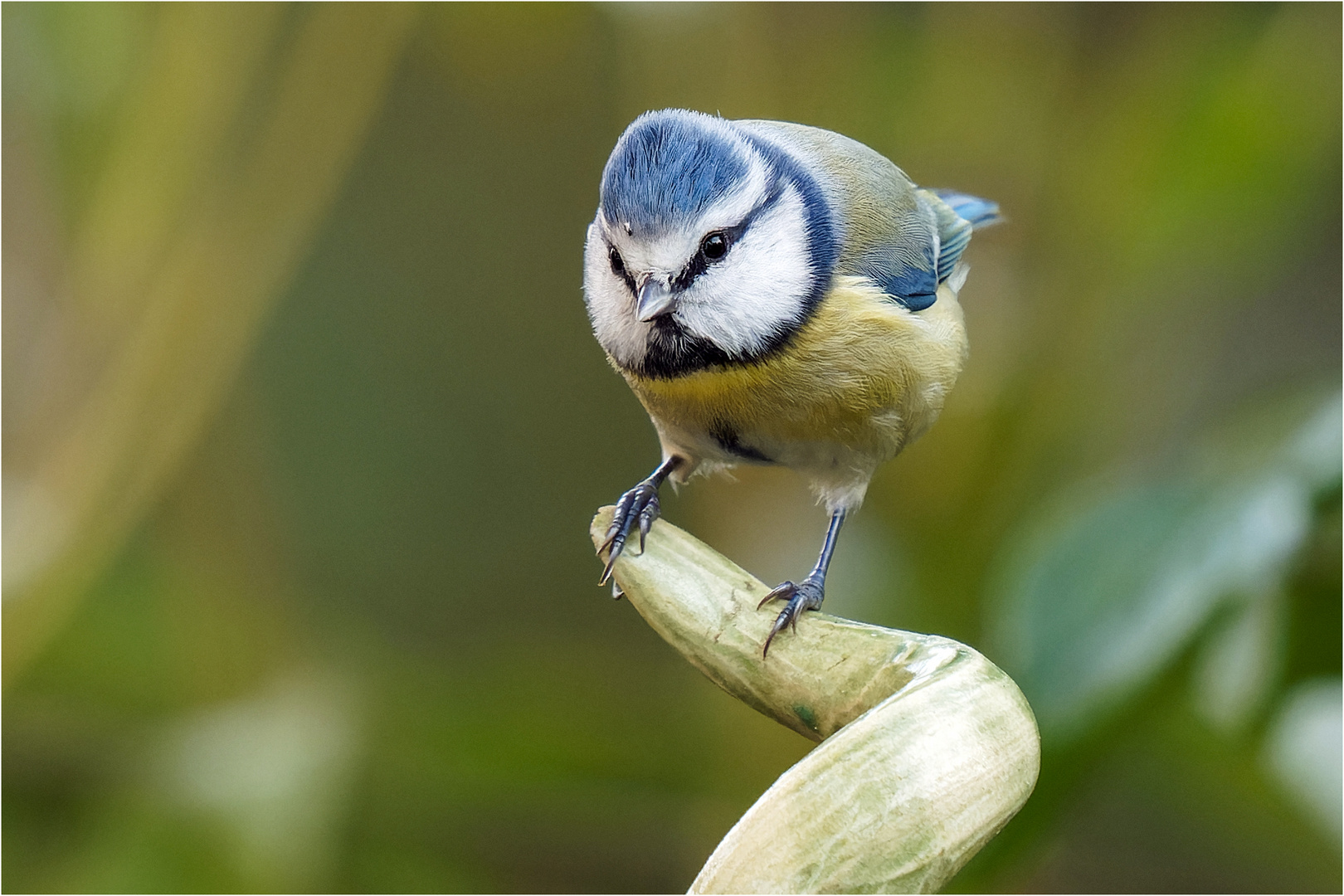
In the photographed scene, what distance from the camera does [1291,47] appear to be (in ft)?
4.22

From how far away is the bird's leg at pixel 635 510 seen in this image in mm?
663

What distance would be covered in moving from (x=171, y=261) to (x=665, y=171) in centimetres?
80

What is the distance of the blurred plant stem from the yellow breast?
2.13 feet

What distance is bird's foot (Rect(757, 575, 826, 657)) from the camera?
46 centimetres

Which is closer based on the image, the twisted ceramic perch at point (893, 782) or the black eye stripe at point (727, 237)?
the twisted ceramic perch at point (893, 782)

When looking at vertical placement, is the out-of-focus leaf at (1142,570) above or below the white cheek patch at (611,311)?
below

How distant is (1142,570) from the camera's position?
3.23 ft

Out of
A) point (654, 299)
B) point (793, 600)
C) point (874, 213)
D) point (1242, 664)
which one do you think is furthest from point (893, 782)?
point (1242, 664)

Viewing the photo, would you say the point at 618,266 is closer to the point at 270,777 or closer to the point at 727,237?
the point at 727,237

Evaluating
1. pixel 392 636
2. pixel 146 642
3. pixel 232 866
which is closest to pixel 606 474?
pixel 392 636

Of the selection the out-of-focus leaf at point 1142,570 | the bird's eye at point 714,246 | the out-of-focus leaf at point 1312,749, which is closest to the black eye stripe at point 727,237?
the bird's eye at point 714,246

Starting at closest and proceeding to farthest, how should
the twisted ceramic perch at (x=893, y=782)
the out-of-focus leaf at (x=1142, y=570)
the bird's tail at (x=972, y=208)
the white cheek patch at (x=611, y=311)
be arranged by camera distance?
the twisted ceramic perch at (x=893, y=782)
the white cheek patch at (x=611, y=311)
the out-of-focus leaf at (x=1142, y=570)
the bird's tail at (x=972, y=208)

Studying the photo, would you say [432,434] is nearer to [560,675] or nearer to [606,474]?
[606,474]

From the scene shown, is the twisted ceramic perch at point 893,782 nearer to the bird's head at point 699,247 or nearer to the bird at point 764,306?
the bird at point 764,306
